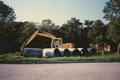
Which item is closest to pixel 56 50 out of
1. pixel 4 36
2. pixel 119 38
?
pixel 119 38

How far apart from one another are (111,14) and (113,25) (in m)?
2.44

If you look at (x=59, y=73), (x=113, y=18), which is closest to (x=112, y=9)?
(x=113, y=18)

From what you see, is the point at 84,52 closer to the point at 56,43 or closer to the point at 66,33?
the point at 56,43

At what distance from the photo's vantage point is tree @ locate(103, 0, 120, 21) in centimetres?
2092

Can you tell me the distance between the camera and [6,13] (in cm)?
3159

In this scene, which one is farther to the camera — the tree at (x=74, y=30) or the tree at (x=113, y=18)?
the tree at (x=74, y=30)

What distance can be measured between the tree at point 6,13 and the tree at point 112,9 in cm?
2490

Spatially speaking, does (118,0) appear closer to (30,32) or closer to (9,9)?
(30,32)

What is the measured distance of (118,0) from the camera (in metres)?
20.6

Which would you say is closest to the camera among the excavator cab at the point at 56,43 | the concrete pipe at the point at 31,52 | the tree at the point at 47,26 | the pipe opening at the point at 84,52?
the concrete pipe at the point at 31,52

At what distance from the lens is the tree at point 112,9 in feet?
68.6

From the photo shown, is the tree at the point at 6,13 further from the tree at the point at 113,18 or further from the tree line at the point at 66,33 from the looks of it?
the tree at the point at 113,18

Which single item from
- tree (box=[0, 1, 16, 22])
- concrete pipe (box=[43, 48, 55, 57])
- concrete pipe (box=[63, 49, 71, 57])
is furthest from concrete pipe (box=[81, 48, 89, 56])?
tree (box=[0, 1, 16, 22])

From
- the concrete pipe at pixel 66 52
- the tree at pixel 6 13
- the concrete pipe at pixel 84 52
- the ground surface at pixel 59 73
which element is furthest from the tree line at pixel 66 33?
the ground surface at pixel 59 73
